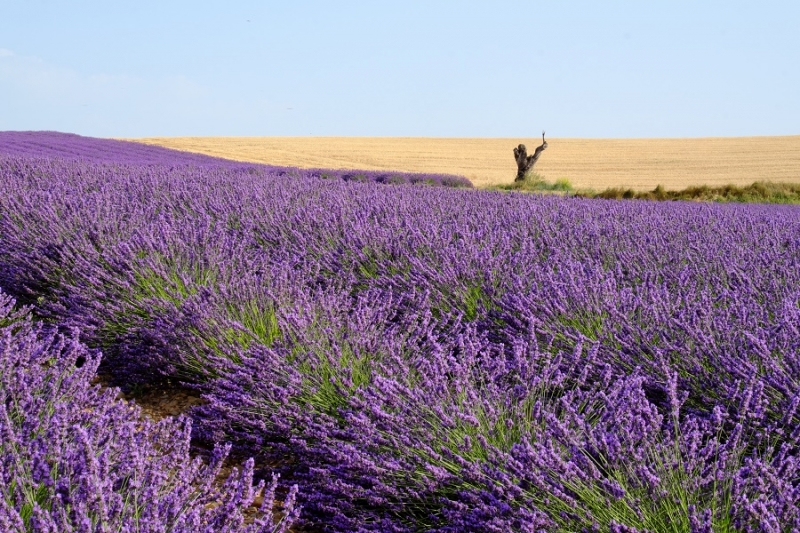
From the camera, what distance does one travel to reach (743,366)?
7.13 ft

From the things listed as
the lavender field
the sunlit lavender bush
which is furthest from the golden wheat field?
the sunlit lavender bush

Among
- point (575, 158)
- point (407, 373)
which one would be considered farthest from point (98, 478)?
point (575, 158)

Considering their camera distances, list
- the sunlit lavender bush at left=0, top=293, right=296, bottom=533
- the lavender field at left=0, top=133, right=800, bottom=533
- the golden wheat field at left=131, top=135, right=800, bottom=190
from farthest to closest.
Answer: the golden wheat field at left=131, top=135, right=800, bottom=190, the lavender field at left=0, top=133, right=800, bottom=533, the sunlit lavender bush at left=0, top=293, right=296, bottom=533

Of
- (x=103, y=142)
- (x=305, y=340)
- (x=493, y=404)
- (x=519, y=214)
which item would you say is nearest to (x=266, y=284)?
(x=305, y=340)

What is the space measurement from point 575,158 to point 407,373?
96.5ft

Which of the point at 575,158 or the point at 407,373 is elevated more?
the point at 575,158

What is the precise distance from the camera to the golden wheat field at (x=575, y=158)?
22.5 m

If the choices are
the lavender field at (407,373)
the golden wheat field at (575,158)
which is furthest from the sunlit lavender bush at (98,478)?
the golden wheat field at (575,158)

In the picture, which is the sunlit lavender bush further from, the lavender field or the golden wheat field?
the golden wheat field

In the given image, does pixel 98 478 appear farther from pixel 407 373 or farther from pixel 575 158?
pixel 575 158

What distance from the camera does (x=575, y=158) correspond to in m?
30.6

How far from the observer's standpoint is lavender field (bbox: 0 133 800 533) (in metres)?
1.56

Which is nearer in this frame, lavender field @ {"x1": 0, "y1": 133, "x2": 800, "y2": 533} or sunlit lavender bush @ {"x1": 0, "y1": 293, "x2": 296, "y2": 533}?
sunlit lavender bush @ {"x1": 0, "y1": 293, "x2": 296, "y2": 533}

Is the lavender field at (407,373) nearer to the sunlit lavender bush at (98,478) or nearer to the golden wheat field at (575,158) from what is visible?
the sunlit lavender bush at (98,478)
